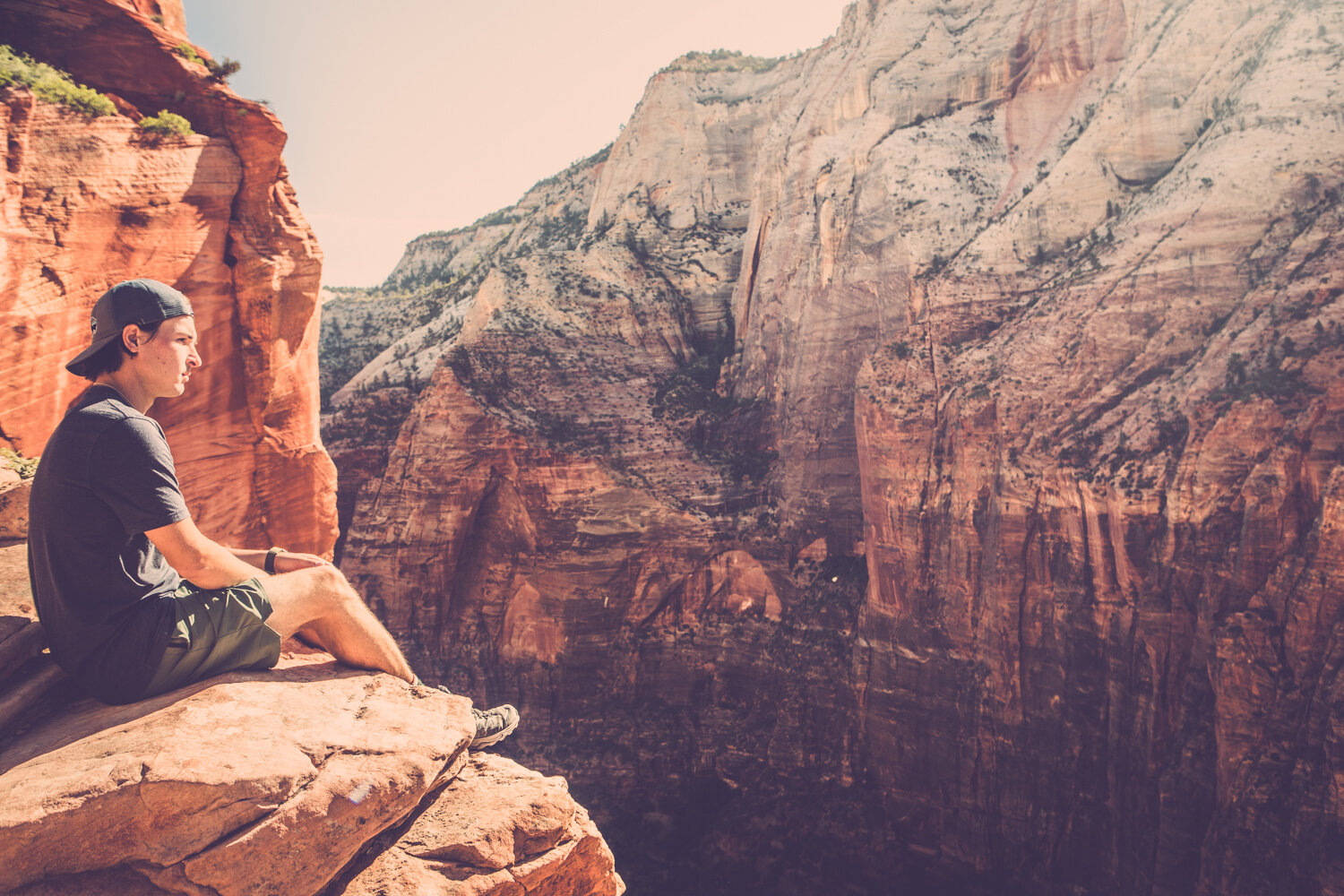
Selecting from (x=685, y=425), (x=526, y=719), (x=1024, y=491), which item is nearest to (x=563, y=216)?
(x=685, y=425)

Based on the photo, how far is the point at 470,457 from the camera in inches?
1644

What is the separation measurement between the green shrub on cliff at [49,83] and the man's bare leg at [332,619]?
883 centimetres

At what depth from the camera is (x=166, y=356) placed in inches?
249

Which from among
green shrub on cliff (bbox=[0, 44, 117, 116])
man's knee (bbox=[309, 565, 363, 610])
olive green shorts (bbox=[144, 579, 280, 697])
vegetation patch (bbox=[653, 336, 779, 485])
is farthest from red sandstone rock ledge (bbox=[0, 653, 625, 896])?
vegetation patch (bbox=[653, 336, 779, 485])

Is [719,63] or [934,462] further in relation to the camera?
[719,63]

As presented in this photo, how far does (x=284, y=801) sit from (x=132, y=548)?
82.3 inches

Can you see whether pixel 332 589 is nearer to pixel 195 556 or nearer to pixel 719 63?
pixel 195 556

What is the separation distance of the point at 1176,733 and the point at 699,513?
21.9m

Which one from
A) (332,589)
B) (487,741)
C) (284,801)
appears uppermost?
(332,589)

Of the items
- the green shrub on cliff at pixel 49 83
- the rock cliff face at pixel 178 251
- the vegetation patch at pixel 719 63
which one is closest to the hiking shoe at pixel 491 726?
the rock cliff face at pixel 178 251

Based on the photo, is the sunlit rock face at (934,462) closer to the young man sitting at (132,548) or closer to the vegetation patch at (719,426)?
Answer: the vegetation patch at (719,426)

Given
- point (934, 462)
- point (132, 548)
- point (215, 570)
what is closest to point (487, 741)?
point (215, 570)

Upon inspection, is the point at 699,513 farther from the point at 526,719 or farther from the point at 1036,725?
the point at 1036,725

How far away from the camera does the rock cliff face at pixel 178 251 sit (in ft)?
36.9
